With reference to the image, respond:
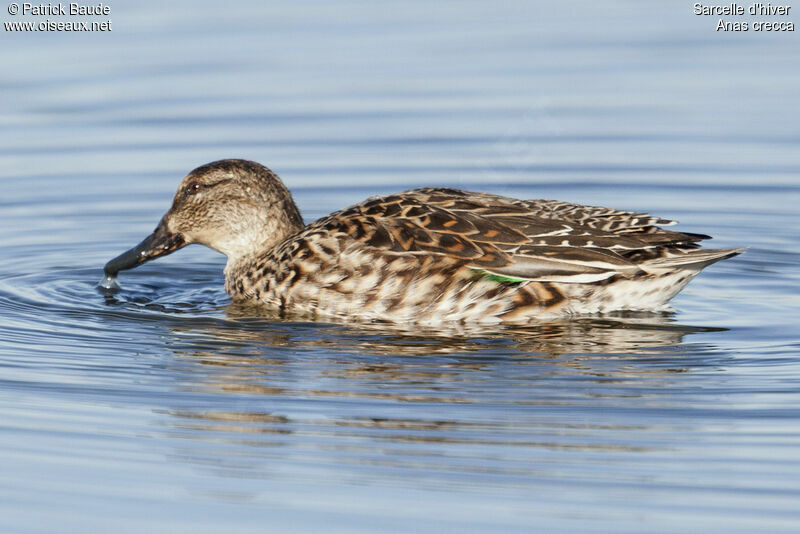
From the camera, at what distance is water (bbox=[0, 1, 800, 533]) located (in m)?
7.30

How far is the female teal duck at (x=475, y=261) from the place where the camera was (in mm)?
10156

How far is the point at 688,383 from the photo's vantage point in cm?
888

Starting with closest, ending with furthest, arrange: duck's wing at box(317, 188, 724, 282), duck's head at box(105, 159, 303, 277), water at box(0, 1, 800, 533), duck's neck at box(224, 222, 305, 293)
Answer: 1. water at box(0, 1, 800, 533)
2. duck's wing at box(317, 188, 724, 282)
3. duck's neck at box(224, 222, 305, 293)
4. duck's head at box(105, 159, 303, 277)

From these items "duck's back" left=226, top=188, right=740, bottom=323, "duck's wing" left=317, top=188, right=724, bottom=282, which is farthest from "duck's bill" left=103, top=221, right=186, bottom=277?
"duck's wing" left=317, top=188, right=724, bottom=282

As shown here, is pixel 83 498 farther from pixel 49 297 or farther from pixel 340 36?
pixel 340 36

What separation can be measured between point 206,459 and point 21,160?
7904 millimetres

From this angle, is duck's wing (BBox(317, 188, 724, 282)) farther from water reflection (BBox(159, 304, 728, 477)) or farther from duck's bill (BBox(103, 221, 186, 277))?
duck's bill (BBox(103, 221, 186, 277))

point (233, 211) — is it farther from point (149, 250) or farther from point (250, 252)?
point (149, 250)

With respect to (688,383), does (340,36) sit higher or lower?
higher

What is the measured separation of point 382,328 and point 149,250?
7.48 ft

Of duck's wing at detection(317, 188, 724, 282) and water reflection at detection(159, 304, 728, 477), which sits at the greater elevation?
duck's wing at detection(317, 188, 724, 282)

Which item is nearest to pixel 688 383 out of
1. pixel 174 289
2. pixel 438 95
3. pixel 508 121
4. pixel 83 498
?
pixel 83 498

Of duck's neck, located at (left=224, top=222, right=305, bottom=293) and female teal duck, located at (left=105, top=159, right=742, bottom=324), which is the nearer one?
female teal duck, located at (left=105, top=159, right=742, bottom=324)

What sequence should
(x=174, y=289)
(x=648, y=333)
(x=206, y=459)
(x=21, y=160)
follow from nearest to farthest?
(x=206, y=459), (x=648, y=333), (x=174, y=289), (x=21, y=160)
